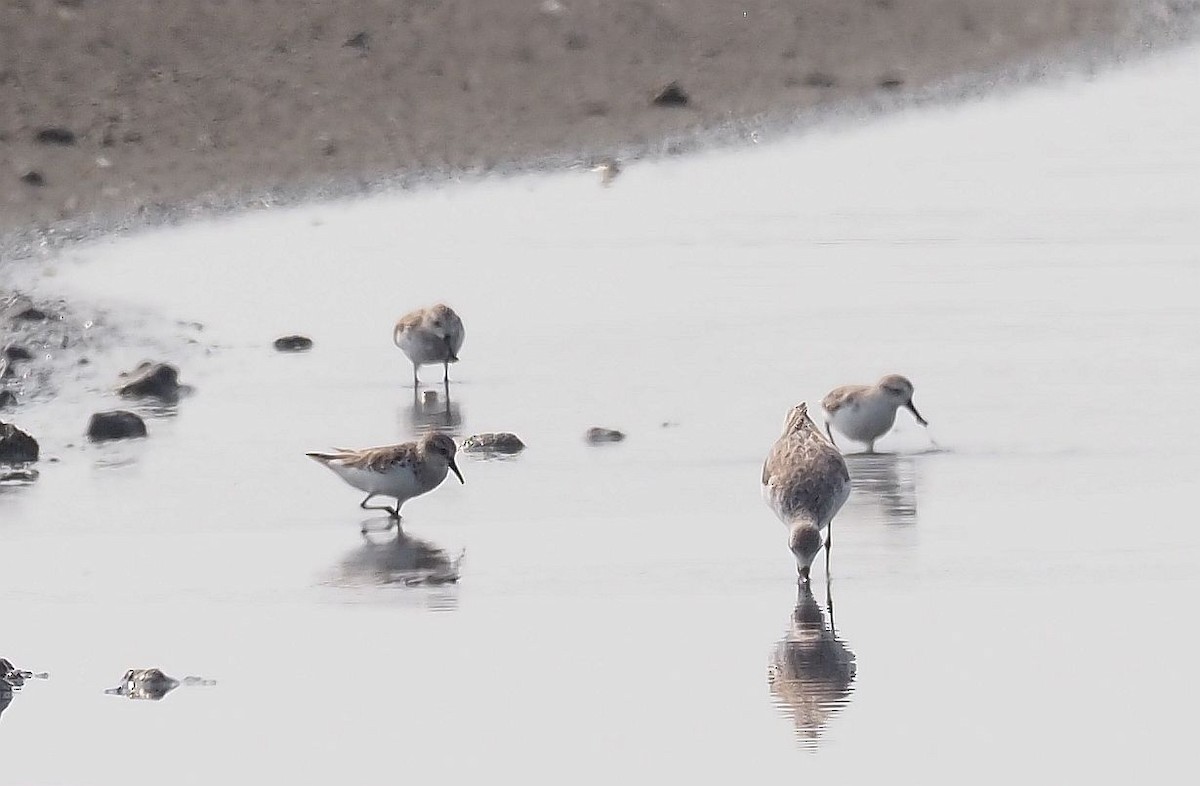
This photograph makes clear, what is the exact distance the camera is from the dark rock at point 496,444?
43.0 ft

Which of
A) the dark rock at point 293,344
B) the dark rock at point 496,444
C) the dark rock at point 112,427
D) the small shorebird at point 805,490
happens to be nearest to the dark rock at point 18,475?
the dark rock at point 112,427

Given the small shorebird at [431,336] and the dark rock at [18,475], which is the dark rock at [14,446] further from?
the small shorebird at [431,336]

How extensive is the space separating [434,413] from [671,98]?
369 inches

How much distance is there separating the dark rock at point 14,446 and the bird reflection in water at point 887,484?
3.78 m

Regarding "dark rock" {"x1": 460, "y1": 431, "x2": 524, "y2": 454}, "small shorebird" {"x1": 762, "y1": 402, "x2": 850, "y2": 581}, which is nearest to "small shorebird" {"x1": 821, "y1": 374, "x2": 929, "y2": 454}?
"dark rock" {"x1": 460, "y1": 431, "x2": 524, "y2": 454}

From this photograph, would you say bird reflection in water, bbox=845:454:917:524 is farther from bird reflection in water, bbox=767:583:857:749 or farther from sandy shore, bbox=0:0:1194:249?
sandy shore, bbox=0:0:1194:249

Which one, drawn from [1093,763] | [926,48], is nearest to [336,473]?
[1093,763]

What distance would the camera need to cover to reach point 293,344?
1572cm

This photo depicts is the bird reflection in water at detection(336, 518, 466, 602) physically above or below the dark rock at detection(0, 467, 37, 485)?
below

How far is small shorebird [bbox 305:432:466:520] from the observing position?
12.0 m

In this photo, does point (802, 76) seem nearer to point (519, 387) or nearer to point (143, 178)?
point (143, 178)

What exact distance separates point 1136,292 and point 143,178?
8039 millimetres

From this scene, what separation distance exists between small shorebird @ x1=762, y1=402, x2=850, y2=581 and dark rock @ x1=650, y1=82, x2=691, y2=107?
11.8 m

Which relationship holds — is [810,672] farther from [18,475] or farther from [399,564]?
[18,475]
